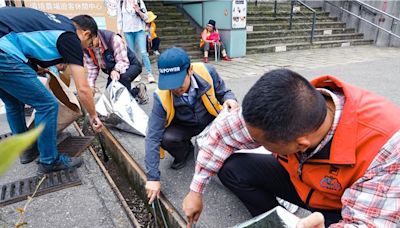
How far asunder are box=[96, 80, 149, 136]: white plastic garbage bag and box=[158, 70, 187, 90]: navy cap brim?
4.26 feet

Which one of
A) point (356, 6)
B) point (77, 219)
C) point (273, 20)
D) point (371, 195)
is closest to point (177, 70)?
point (77, 219)

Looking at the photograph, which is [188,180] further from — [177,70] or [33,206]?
[33,206]

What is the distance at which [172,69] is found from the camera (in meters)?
1.91

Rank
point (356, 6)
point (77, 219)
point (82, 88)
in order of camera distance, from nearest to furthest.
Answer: point (77, 219)
point (82, 88)
point (356, 6)

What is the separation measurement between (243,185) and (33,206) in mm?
1411

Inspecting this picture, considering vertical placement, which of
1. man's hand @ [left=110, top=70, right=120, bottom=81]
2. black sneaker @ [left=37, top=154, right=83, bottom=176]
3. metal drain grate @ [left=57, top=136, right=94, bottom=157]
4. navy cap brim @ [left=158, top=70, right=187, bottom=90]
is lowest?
metal drain grate @ [left=57, top=136, right=94, bottom=157]

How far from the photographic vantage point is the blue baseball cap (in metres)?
1.90

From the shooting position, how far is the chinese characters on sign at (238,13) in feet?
24.6

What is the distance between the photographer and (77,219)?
74.5 inches

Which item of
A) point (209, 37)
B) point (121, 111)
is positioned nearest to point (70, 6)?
point (121, 111)

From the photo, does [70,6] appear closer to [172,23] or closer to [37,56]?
[37,56]

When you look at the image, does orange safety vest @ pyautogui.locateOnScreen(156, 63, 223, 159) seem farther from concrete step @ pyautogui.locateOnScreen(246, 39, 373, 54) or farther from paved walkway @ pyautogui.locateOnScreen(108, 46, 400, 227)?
concrete step @ pyautogui.locateOnScreen(246, 39, 373, 54)

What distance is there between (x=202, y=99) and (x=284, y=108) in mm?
1262

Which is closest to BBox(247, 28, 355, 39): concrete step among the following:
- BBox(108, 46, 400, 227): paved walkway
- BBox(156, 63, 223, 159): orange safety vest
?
Answer: BBox(108, 46, 400, 227): paved walkway
